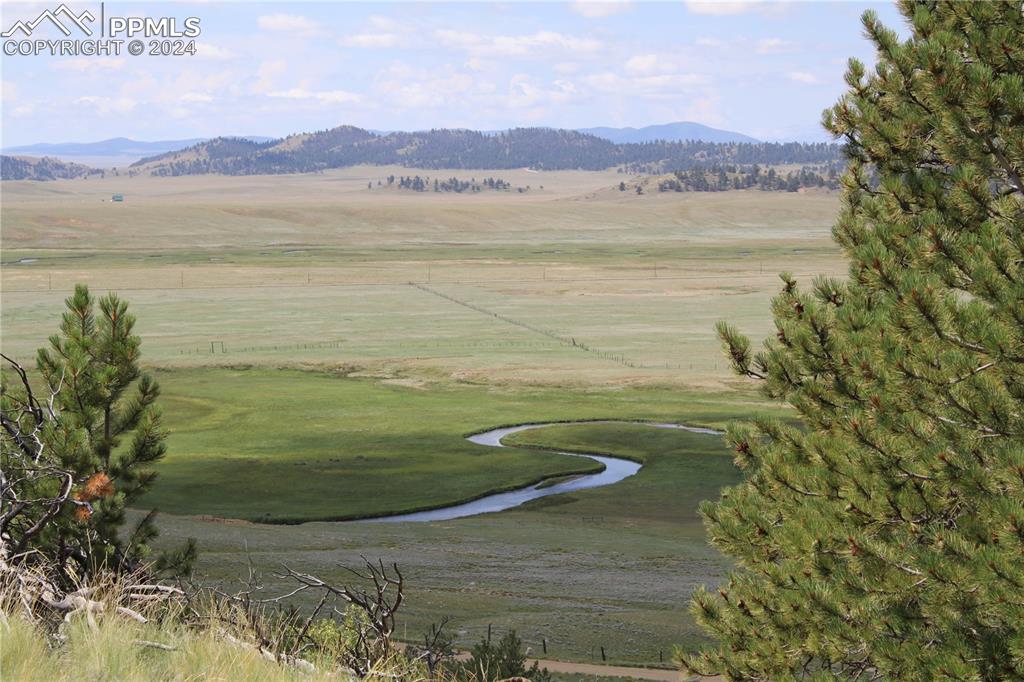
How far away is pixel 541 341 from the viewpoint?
84.1 m

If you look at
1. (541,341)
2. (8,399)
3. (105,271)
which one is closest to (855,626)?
(8,399)

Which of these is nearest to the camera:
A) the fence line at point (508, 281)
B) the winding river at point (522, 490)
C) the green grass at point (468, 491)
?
the green grass at point (468, 491)

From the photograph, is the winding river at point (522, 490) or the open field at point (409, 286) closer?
the winding river at point (522, 490)

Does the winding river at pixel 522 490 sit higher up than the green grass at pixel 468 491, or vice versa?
the green grass at pixel 468 491

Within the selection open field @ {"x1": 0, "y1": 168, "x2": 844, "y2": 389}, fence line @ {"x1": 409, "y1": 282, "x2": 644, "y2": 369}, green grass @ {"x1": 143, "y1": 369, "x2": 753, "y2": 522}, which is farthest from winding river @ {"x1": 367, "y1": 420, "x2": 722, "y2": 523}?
fence line @ {"x1": 409, "y1": 282, "x2": 644, "y2": 369}

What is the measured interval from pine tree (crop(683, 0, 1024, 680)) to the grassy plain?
352 centimetres

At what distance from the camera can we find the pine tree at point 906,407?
33.4 feet

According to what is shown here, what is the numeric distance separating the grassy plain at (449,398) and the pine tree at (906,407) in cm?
352

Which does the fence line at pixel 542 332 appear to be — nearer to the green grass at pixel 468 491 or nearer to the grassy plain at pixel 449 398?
the grassy plain at pixel 449 398

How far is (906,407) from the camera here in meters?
11.0

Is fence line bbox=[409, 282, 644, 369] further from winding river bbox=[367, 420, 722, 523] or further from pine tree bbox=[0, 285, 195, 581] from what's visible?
pine tree bbox=[0, 285, 195, 581]

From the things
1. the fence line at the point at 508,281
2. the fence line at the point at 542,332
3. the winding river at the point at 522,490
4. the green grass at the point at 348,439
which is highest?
the fence line at the point at 508,281

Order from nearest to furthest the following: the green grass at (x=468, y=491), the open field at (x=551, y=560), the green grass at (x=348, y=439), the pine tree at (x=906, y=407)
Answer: the pine tree at (x=906, y=407) < the open field at (x=551, y=560) < the green grass at (x=468, y=491) < the green grass at (x=348, y=439)

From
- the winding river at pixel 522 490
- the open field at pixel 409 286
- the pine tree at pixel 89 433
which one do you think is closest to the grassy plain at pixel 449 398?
the open field at pixel 409 286
